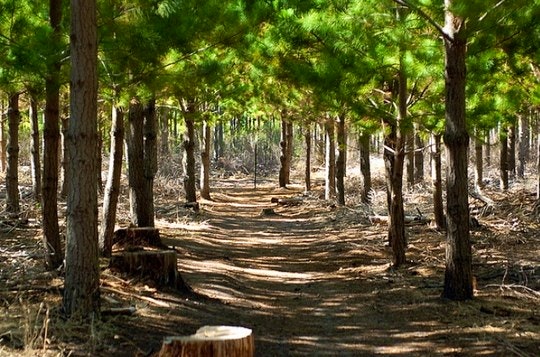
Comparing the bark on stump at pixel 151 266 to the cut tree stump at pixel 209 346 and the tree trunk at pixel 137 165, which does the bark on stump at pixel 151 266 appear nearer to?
the cut tree stump at pixel 209 346

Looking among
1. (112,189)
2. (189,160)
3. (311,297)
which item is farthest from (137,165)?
(189,160)

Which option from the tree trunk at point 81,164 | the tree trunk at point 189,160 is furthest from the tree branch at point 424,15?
the tree trunk at point 189,160

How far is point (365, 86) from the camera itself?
28.8 feet

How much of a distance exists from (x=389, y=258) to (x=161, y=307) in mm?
5226

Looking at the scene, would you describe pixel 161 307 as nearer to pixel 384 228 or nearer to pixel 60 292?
pixel 60 292

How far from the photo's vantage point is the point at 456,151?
7.12 m

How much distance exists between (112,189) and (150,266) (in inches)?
78.9

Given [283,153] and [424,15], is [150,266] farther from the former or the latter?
[283,153]

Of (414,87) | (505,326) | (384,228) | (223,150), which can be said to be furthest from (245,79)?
(223,150)

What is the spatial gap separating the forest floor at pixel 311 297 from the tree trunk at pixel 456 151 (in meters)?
0.61

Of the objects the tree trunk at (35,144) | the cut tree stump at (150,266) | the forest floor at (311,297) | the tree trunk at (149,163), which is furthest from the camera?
the tree trunk at (35,144)

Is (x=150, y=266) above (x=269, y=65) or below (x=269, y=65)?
below

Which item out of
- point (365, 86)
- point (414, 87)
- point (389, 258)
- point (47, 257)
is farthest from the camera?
point (389, 258)

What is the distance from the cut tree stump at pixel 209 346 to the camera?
14.9 ft
